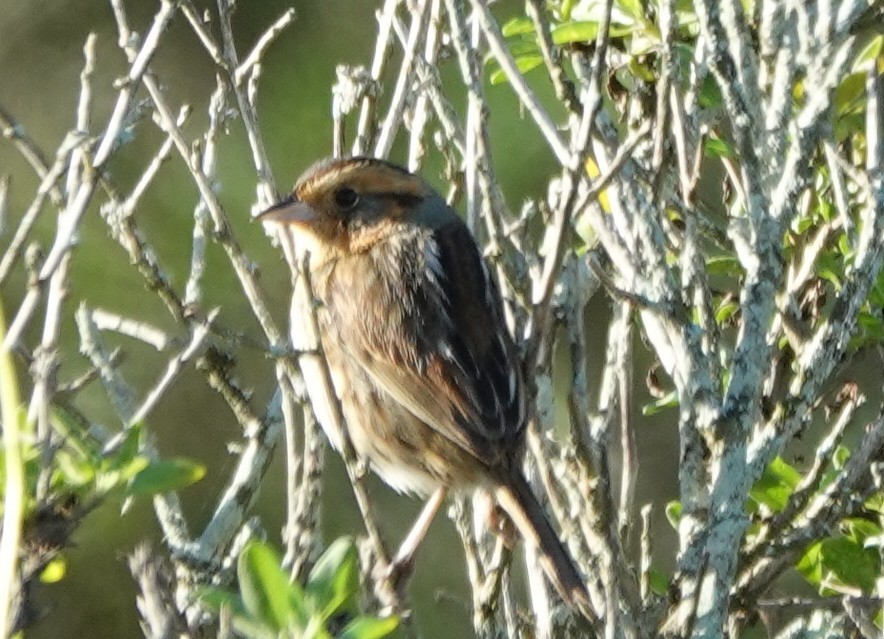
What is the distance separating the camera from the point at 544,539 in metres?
3.10

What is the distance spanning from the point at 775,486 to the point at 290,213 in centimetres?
124

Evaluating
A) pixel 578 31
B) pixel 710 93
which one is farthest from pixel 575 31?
pixel 710 93

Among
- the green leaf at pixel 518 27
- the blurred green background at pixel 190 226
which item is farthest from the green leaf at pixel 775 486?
the blurred green background at pixel 190 226

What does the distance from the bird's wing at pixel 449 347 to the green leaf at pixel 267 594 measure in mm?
1538

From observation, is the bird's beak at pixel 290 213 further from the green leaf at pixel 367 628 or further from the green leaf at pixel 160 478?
the green leaf at pixel 367 628

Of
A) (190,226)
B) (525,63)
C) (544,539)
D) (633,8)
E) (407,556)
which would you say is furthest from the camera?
(190,226)

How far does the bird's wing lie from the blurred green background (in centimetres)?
288

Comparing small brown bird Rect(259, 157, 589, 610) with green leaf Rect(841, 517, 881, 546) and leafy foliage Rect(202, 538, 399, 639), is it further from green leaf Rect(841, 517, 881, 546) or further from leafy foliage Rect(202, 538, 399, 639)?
leafy foliage Rect(202, 538, 399, 639)

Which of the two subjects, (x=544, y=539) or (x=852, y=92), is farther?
(x=852, y=92)

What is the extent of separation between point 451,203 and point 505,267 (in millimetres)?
357

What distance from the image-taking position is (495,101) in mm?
6707

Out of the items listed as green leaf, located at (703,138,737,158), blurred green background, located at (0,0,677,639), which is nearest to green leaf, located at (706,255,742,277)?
green leaf, located at (703,138,737,158)

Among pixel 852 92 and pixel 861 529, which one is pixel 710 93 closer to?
pixel 852 92

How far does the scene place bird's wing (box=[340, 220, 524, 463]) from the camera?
3.59m
